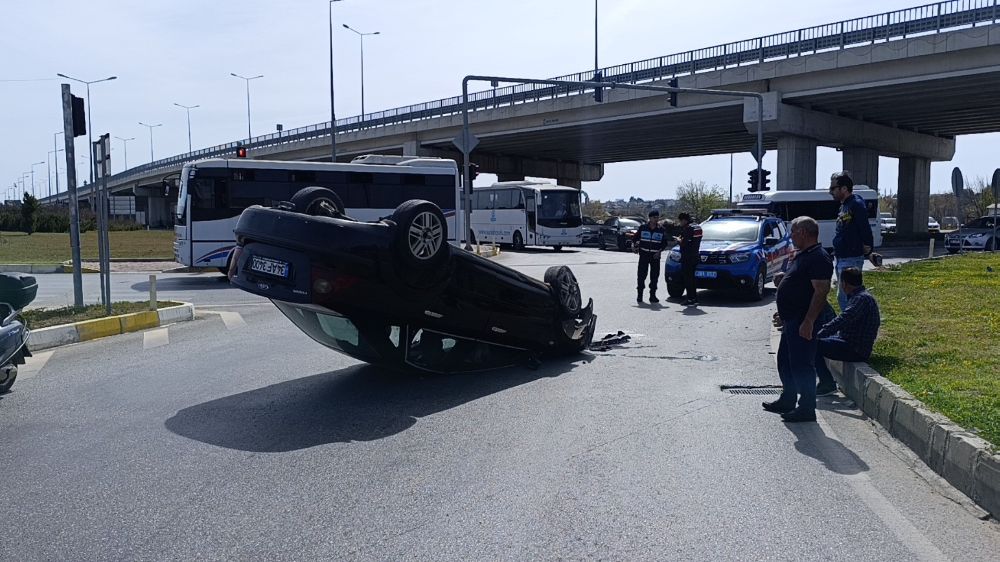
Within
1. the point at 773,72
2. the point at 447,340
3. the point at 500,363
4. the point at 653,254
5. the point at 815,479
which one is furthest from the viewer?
the point at 773,72

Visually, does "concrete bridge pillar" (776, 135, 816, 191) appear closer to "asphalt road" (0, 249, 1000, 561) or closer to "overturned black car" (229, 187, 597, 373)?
"asphalt road" (0, 249, 1000, 561)

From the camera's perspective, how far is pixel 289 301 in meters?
6.75

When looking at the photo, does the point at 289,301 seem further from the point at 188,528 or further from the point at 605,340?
the point at 605,340

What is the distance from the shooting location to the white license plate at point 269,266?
22.1 feet

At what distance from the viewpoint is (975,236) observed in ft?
103

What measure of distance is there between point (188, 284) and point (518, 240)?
19719 mm

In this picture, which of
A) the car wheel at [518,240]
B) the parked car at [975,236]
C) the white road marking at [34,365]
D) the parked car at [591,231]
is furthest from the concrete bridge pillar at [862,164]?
the white road marking at [34,365]

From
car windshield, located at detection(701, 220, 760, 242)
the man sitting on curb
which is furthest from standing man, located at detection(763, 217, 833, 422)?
car windshield, located at detection(701, 220, 760, 242)

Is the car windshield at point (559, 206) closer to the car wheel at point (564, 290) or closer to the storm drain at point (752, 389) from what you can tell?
the car wheel at point (564, 290)

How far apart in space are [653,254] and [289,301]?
1007 cm

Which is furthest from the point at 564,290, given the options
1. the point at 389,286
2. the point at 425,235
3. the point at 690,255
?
the point at 690,255

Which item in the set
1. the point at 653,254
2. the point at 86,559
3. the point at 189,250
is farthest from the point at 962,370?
the point at 189,250

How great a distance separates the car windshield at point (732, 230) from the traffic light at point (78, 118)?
36.1 ft

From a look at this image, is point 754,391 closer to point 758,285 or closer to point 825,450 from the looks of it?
point 825,450
